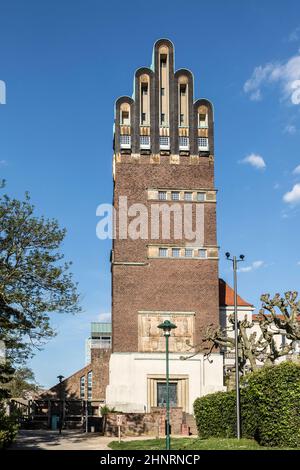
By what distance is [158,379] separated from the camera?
53.3 m

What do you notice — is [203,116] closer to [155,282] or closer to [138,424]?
[155,282]

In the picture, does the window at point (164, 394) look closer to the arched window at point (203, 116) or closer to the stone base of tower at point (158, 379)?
the stone base of tower at point (158, 379)

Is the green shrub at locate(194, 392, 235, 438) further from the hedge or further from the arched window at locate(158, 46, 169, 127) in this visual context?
the arched window at locate(158, 46, 169, 127)

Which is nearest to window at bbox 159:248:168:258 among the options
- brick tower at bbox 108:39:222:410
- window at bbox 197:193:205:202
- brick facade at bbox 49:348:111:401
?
brick tower at bbox 108:39:222:410

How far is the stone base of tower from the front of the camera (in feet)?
173

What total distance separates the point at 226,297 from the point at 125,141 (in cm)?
1628

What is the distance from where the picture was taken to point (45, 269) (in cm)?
3416

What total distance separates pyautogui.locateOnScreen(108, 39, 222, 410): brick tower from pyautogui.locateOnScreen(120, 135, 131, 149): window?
0.08m

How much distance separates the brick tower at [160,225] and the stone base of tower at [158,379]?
8 cm

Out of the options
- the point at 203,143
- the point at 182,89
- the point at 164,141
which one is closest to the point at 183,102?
the point at 182,89

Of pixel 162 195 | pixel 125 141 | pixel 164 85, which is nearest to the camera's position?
pixel 162 195
